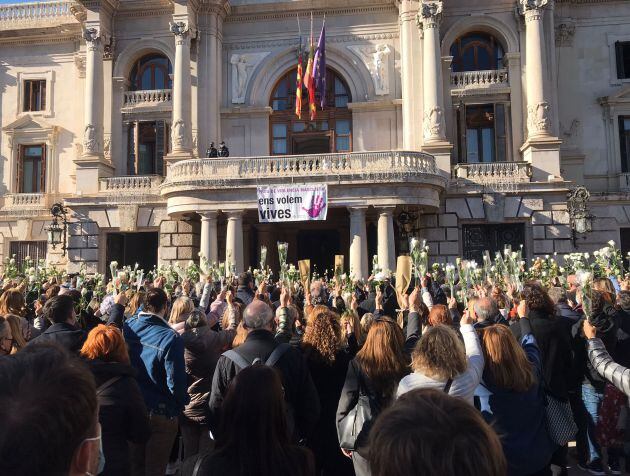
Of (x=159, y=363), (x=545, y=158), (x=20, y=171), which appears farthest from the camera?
(x=20, y=171)

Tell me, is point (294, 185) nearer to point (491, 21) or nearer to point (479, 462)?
point (491, 21)

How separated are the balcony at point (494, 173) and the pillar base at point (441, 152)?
509mm

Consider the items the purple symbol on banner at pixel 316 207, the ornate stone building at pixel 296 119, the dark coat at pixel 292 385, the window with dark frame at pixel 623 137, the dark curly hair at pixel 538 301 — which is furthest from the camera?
the window with dark frame at pixel 623 137

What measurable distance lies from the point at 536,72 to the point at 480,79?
2.45 meters

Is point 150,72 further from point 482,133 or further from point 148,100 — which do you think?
point 482,133

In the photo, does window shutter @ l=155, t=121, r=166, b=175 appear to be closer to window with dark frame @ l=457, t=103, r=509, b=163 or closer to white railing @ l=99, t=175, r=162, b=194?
white railing @ l=99, t=175, r=162, b=194

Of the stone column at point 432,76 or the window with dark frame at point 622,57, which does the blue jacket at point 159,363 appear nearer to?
the stone column at point 432,76

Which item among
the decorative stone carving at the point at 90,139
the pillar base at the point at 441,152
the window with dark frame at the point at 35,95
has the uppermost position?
the window with dark frame at the point at 35,95

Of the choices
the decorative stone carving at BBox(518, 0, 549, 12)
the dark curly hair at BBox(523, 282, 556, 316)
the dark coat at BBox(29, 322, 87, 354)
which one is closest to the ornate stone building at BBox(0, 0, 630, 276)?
the decorative stone carving at BBox(518, 0, 549, 12)

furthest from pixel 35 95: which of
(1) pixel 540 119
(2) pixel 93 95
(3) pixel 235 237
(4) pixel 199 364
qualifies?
(4) pixel 199 364

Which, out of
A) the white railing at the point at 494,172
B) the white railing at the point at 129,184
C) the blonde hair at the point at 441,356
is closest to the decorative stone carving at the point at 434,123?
the white railing at the point at 494,172

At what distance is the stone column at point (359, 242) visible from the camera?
818 inches

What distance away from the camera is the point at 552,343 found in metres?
5.58

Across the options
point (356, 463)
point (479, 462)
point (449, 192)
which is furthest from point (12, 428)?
point (449, 192)
